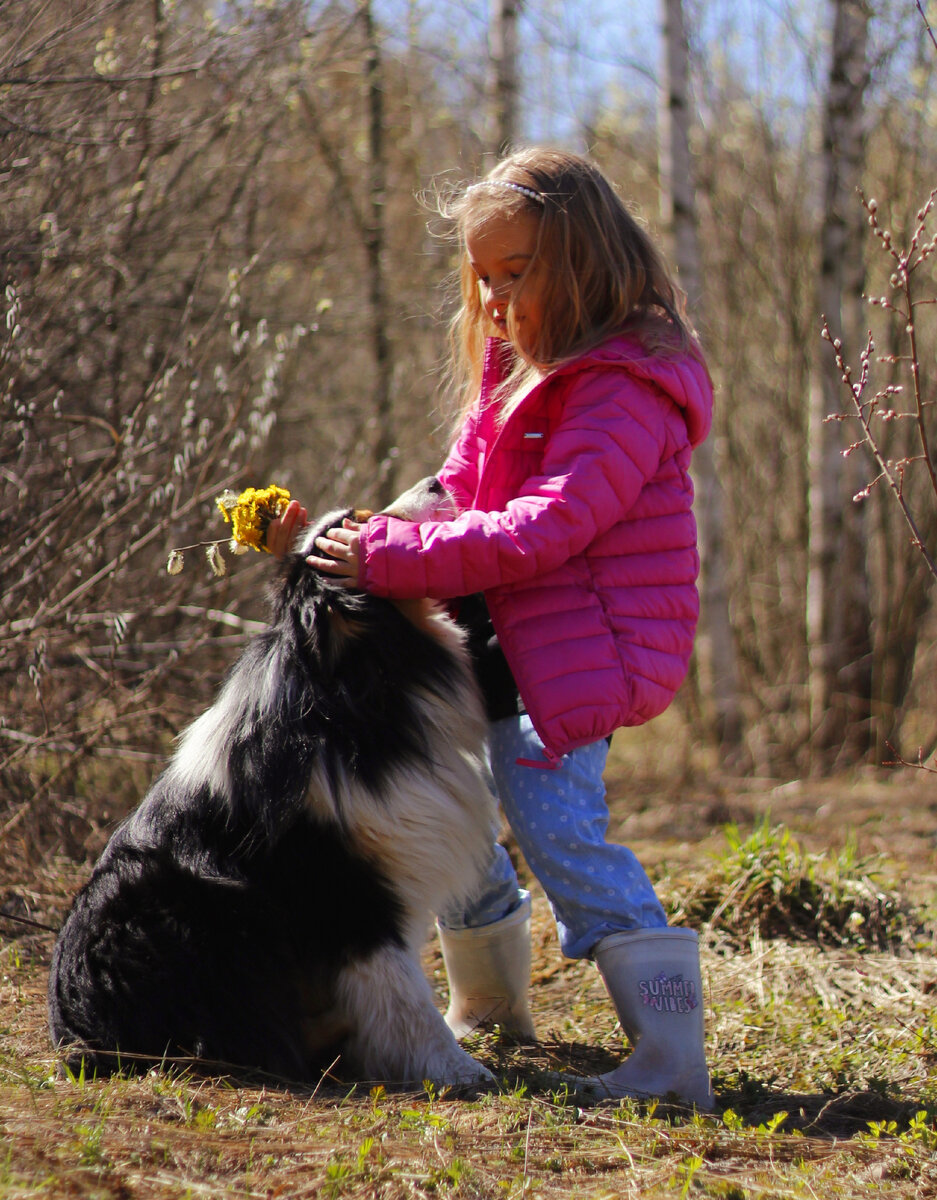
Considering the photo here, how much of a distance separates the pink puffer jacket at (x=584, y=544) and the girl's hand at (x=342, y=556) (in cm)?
2

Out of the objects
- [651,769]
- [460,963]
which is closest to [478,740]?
[460,963]

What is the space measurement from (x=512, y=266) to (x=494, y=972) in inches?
69.5

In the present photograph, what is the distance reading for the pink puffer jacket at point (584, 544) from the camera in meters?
2.35

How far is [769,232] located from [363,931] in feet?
19.4

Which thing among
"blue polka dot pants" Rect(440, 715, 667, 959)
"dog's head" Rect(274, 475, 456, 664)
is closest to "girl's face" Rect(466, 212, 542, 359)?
"dog's head" Rect(274, 475, 456, 664)

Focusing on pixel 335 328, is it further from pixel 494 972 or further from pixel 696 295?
pixel 494 972

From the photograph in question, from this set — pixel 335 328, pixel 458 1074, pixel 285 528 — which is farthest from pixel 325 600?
pixel 335 328

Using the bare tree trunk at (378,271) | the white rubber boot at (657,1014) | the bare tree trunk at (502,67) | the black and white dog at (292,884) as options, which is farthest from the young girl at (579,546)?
the bare tree trunk at (502,67)

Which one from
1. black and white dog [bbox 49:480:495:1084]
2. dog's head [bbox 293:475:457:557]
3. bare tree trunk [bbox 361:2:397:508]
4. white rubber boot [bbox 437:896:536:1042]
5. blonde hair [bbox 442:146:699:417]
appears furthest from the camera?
bare tree trunk [bbox 361:2:397:508]

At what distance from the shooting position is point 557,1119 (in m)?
2.21

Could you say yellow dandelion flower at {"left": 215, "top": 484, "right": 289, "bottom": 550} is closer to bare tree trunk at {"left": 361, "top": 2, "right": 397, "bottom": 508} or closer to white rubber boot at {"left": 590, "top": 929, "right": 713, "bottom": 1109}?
white rubber boot at {"left": 590, "top": 929, "right": 713, "bottom": 1109}

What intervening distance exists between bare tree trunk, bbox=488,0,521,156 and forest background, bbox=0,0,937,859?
0.08ft

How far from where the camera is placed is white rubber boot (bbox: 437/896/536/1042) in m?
2.87

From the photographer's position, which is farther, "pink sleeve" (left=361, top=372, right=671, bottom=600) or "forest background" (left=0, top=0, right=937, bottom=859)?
"forest background" (left=0, top=0, right=937, bottom=859)
